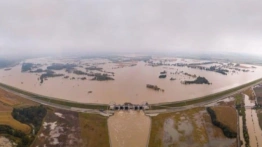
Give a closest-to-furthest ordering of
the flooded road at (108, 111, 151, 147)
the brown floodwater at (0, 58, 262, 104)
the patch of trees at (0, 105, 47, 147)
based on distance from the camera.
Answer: the patch of trees at (0, 105, 47, 147) → the flooded road at (108, 111, 151, 147) → the brown floodwater at (0, 58, 262, 104)

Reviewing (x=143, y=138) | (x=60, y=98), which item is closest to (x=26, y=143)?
(x=143, y=138)

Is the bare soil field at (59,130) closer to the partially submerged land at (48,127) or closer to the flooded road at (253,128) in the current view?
the partially submerged land at (48,127)

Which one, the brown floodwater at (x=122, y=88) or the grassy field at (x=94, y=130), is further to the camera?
the brown floodwater at (x=122, y=88)

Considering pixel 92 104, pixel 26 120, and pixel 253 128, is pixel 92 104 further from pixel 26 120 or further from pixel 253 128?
pixel 253 128

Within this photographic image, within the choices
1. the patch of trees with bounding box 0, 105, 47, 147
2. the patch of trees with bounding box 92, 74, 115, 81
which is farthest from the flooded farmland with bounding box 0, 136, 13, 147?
the patch of trees with bounding box 92, 74, 115, 81

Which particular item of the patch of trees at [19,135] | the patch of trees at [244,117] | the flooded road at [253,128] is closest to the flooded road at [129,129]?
the patch of trees at [19,135]

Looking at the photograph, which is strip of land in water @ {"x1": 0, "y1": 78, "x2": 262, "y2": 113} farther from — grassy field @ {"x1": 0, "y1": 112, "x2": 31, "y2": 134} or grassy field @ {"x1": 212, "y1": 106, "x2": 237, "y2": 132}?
grassy field @ {"x1": 0, "y1": 112, "x2": 31, "y2": 134}
